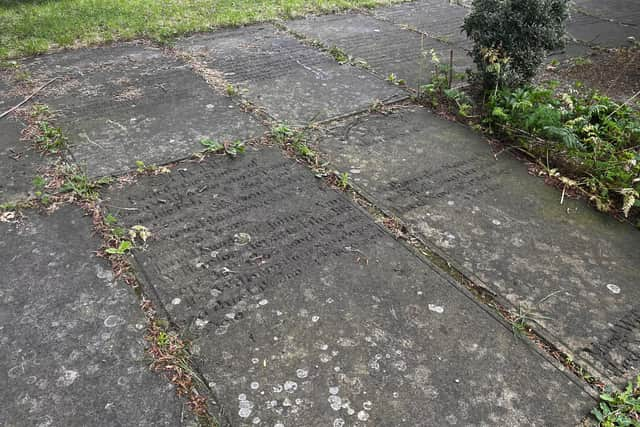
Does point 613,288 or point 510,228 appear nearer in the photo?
point 613,288

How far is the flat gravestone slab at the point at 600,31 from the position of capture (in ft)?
19.1

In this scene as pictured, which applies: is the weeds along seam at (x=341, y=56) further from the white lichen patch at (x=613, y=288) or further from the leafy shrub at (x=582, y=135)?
the white lichen patch at (x=613, y=288)

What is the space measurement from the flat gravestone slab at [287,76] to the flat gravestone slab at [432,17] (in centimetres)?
155

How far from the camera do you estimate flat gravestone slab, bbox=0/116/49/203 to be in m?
3.08

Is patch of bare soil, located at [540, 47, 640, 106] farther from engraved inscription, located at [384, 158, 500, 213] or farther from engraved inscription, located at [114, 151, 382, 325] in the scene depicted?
engraved inscription, located at [114, 151, 382, 325]

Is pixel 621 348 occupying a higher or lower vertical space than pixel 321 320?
lower

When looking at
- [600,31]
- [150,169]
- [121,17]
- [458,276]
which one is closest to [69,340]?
[150,169]

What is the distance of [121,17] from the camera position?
6.05 meters

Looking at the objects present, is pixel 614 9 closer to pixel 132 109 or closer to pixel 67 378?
pixel 132 109

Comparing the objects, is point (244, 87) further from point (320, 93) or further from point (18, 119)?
point (18, 119)

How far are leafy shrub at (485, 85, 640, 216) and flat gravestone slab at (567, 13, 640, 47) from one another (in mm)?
2206

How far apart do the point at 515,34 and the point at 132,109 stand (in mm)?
3047

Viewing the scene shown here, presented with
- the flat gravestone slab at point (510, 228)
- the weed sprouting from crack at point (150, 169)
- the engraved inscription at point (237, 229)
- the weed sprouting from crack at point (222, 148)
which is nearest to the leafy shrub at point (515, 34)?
the flat gravestone slab at point (510, 228)

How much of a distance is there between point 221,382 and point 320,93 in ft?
9.67
